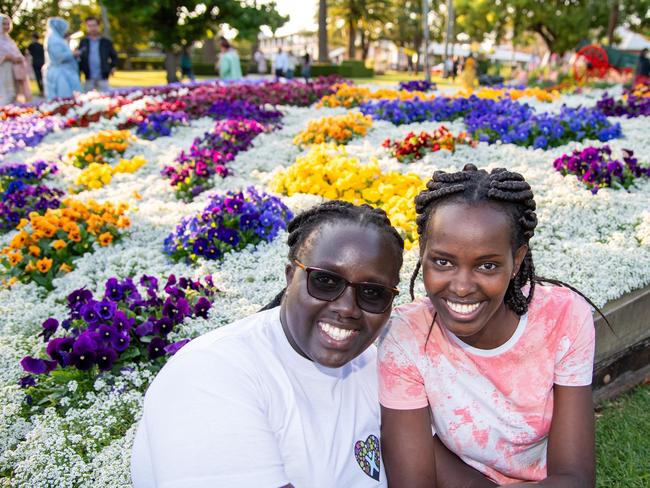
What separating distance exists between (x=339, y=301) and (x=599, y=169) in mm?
4287

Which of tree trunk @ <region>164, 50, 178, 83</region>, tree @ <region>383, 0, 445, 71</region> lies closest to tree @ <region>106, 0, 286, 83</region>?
tree trunk @ <region>164, 50, 178, 83</region>

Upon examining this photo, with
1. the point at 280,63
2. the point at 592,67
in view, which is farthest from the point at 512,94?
the point at 280,63

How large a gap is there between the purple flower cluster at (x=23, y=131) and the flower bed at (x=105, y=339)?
215 inches

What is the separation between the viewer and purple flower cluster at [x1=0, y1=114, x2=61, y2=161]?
811 cm

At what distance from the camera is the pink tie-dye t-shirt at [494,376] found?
1.99 m

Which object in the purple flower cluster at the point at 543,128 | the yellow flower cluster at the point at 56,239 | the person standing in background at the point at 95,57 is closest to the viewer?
the yellow flower cluster at the point at 56,239

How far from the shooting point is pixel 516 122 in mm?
6934

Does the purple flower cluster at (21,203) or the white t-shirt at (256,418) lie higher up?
the white t-shirt at (256,418)

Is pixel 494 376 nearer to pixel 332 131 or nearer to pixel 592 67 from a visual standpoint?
pixel 332 131

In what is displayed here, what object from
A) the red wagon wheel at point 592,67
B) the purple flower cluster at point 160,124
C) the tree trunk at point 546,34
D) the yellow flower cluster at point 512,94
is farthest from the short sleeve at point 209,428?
the tree trunk at point 546,34

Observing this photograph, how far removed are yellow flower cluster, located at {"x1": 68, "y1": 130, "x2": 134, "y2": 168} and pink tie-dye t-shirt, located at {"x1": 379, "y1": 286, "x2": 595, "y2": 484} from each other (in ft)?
20.1

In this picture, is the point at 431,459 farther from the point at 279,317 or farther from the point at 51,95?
the point at 51,95

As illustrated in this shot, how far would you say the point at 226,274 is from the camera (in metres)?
4.06

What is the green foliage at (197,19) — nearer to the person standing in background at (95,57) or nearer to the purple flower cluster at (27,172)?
the person standing in background at (95,57)
